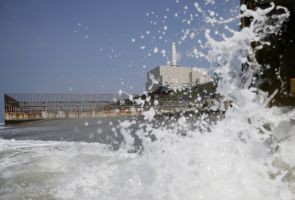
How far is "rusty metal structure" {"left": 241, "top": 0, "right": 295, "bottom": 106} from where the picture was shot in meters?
4.29

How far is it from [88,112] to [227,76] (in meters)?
23.2

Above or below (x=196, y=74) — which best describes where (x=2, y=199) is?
below

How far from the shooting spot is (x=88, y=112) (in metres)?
27.0

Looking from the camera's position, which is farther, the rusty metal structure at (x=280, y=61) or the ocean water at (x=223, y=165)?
the rusty metal structure at (x=280, y=61)

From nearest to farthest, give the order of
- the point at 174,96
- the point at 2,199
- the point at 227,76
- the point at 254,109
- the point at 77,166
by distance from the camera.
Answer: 1. the point at 2,199
2. the point at 254,109
3. the point at 227,76
4. the point at 77,166
5. the point at 174,96

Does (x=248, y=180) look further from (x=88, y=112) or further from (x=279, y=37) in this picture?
(x=88, y=112)

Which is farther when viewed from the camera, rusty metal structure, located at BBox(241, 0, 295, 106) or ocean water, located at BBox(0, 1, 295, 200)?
rusty metal structure, located at BBox(241, 0, 295, 106)

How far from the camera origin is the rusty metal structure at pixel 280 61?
169 inches

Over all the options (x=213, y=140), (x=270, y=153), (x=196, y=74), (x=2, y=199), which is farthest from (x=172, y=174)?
(x=196, y=74)

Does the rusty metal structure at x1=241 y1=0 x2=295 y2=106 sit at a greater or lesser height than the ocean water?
greater

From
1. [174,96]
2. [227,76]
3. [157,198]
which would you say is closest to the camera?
[157,198]

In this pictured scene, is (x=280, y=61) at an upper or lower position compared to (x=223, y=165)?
upper

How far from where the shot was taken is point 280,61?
4398mm

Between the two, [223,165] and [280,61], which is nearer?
[223,165]
